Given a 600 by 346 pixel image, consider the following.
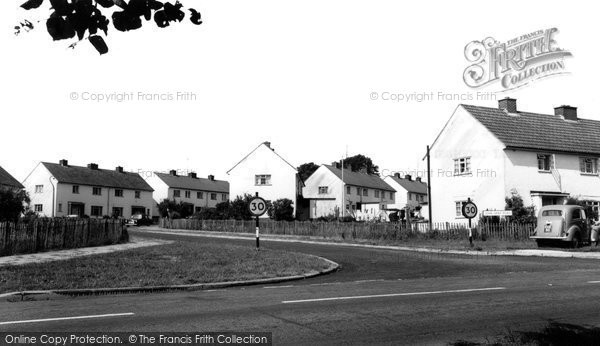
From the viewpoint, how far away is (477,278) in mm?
13320

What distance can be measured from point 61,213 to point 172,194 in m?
18.8

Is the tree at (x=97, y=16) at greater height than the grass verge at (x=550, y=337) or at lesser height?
greater

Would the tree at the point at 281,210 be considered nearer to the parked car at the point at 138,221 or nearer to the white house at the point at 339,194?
the white house at the point at 339,194

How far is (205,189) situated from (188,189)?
4.00 meters

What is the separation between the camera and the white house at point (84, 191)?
2630 inches

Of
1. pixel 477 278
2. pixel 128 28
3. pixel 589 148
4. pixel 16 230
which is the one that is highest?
pixel 589 148

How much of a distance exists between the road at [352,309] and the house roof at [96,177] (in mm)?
62455

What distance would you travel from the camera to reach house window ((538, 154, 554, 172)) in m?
37.2

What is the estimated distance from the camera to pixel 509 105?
136 feet

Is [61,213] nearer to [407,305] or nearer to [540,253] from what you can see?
[540,253]

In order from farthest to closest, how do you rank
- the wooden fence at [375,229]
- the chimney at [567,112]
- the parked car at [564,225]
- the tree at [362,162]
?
1. the tree at [362,162]
2. the chimney at [567,112]
3. the wooden fence at [375,229]
4. the parked car at [564,225]

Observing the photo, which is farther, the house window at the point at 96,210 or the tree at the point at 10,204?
the house window at the point at 96,210

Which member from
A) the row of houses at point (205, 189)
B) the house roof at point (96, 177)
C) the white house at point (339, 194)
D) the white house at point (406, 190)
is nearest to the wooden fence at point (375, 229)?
the row of houses at point (205, 189)

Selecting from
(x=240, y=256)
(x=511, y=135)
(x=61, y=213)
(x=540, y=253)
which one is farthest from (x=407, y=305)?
(x=61, y=213)
